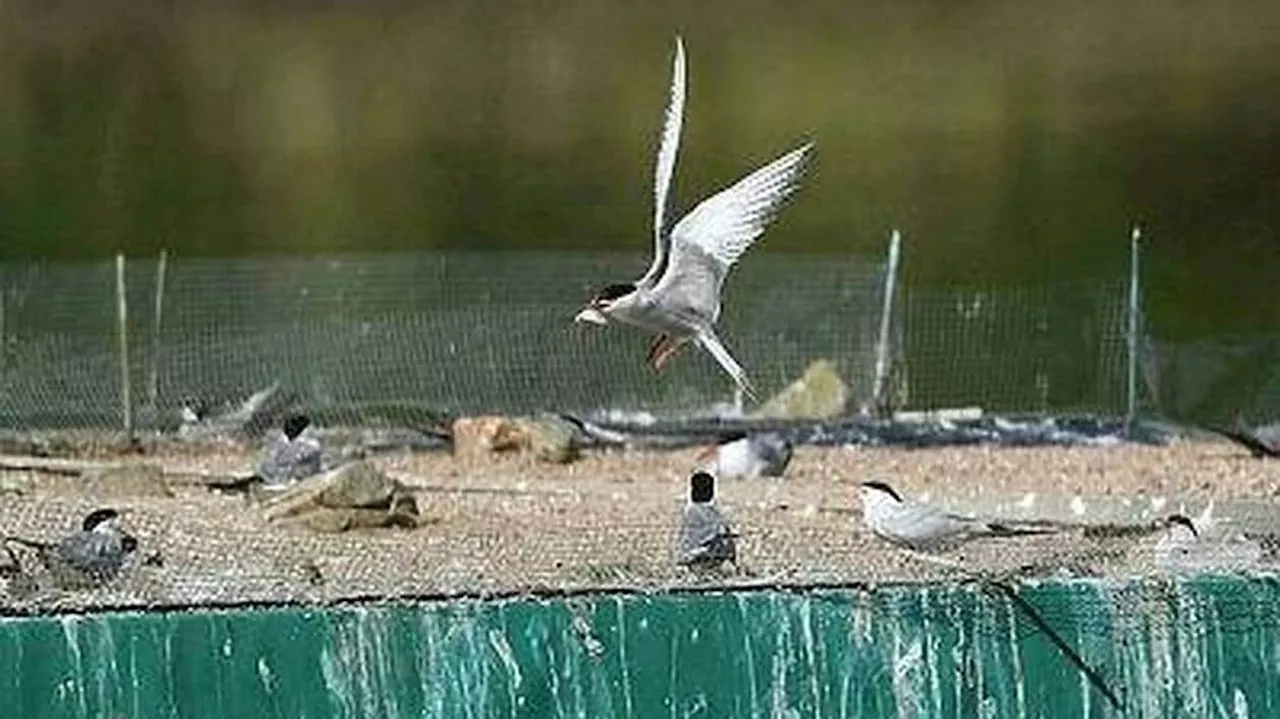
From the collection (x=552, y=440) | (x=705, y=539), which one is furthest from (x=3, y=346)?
(x=705, y=539)

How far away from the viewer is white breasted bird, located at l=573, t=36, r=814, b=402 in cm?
912

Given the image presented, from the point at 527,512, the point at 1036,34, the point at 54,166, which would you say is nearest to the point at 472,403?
the point at 527,512

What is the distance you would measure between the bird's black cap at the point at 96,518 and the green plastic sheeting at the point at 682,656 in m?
0.92

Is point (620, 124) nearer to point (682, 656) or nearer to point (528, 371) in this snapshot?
point (528, 371)

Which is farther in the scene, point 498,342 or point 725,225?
point 498,342

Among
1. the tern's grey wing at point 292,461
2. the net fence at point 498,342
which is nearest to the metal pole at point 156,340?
the net fence at point 498,342

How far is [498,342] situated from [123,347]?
4.17 feet

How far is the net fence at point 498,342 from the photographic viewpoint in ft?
44.5

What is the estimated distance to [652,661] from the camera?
345 inches

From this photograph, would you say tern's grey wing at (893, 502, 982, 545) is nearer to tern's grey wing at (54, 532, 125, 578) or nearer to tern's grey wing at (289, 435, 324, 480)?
tern's grey wing at (54, 532, 125, 578)

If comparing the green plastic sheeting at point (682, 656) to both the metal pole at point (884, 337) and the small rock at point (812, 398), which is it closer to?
the small rock at point (812, 398)

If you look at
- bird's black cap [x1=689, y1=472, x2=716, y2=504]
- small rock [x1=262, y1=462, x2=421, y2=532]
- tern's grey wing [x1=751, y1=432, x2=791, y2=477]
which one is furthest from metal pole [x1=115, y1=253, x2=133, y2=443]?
bird's black cap [x1=689, y1=472, x2=716, y2=504]

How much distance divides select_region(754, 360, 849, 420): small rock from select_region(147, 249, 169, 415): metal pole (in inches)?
80.0

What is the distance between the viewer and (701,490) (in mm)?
10133
